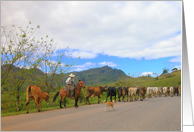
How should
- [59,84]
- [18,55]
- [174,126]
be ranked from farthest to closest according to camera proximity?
[59,84] → [18,55] → [174,126]

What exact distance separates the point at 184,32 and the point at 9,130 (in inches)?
277

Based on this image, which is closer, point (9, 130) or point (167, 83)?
point (9, 130)

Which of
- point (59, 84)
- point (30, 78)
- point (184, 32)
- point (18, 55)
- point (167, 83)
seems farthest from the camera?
point (167, 83)

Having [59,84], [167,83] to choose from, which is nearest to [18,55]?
[59,84]

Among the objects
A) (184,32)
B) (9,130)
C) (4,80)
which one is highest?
(184,32)

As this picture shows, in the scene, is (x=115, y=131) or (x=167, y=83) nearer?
(x=115, y=131)

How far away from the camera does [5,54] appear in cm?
1200

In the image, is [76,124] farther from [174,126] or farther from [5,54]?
[5,54]

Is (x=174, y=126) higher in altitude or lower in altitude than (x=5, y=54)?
lower

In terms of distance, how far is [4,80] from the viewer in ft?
39.4

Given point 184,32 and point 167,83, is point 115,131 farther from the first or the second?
point 167,83

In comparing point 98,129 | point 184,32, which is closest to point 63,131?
point 98,129

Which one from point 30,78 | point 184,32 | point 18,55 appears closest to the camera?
point 184,32

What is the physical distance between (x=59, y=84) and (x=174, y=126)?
13.0m
